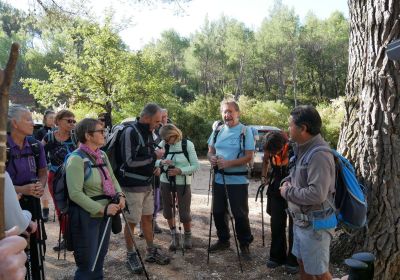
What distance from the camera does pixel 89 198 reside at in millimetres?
3152

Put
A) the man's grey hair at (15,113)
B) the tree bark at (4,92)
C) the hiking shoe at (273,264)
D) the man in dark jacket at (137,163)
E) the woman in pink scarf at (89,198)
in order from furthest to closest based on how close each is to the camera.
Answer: the hiking shoe at (273,264), the man in dark jacket at (137,163), the man's grey hair at (15,113), the woman in pink scarf at (89,198), the tree bark at (4,92)

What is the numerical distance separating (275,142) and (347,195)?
154cm

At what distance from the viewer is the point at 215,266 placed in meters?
4.37

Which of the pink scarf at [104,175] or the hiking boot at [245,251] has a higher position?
the pink scarf at [104,175]

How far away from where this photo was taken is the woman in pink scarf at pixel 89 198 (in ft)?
10.3

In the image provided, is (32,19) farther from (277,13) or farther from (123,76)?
(277,13)

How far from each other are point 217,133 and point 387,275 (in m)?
2.55

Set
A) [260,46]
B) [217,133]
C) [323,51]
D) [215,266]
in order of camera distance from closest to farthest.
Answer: [215,266] < [217,133] < [323,51] < [260,46]

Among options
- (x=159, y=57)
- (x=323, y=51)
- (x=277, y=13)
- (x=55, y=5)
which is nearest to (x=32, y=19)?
(x=55, y=5)

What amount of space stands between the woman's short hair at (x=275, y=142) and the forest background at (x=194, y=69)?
496 centimetres

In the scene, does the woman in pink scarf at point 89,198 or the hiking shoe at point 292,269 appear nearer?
the woman in pink scarf at point 89,198

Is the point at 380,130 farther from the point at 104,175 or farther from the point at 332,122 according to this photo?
the point at 332,122

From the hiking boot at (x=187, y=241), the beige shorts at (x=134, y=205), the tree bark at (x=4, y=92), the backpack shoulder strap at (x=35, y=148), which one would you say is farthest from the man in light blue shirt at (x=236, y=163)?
the tree bark at (x=4, y=92)

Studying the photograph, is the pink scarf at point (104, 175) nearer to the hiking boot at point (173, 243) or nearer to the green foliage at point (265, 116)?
the hiking boot at point (173, 243)
